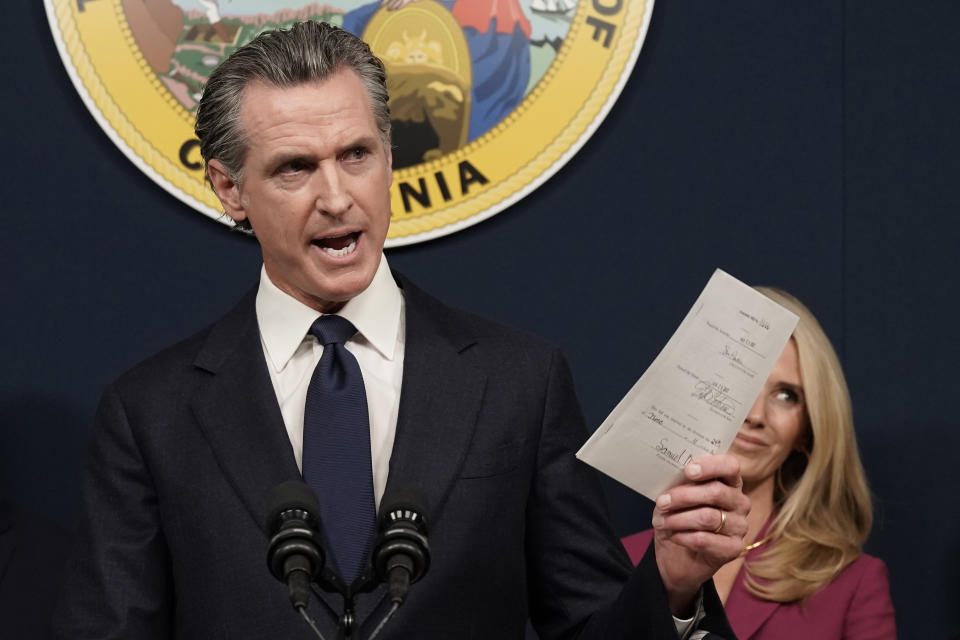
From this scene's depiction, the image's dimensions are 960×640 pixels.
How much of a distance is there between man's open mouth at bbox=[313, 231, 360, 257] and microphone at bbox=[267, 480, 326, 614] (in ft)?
1.70

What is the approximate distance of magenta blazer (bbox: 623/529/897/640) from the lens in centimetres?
245

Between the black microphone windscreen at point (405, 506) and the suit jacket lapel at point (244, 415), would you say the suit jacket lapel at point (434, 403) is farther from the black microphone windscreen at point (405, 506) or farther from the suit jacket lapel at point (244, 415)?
the black microphone windscreen at point (405, 506)

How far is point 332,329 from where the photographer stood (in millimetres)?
1721

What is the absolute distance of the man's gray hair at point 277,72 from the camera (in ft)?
5.61

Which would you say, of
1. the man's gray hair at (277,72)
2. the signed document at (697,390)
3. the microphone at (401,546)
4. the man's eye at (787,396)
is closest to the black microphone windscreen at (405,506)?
the microphone at (401,546)

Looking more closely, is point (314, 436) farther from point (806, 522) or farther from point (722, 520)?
point (806, 522)

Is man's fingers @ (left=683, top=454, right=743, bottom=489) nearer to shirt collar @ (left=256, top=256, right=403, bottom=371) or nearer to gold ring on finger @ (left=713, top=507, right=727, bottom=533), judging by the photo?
gold ring on finger @ (left=713, top=507, right=727, bottom=533)

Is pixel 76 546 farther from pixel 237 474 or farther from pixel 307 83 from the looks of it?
pixel 307 83

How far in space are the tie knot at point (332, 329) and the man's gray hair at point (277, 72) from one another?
8.5 inches

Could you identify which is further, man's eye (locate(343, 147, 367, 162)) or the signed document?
man's eye (locate(343, 147, 367, 162))

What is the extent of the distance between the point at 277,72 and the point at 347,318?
1.02ft

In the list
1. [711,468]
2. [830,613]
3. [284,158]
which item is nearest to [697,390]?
[711,468]

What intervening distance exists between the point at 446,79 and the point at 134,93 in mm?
567

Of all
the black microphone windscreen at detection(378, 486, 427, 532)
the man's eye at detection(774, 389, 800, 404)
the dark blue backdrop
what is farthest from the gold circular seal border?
the black microphone windscreen at detection(378, 486, 427, 532)
